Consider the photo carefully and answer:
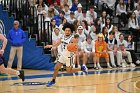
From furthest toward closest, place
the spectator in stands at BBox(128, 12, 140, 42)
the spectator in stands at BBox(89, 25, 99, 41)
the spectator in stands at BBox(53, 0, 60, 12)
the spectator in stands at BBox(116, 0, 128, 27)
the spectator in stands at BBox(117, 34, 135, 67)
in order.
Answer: the spectator in stands at BBox(116, 0, 128, 27) → the spectator in stands at BBox(128, 12, 140, 42) → the spectator in stands at BBox(53, 0, 60, 12) → the spectator in stands at BBox(117, 34, 135, 67) → the spectator in stands at BBox(89, 25, 99, 41)

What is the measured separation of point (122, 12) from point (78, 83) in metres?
7.87

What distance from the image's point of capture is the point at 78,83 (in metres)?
10.8

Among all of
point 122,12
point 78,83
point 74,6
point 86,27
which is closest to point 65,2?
point 74,6

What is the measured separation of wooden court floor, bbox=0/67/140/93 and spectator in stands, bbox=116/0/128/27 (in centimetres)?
497

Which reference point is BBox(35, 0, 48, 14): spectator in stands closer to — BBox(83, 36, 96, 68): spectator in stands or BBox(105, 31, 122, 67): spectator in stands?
BBox(83, 36, 96, 68): spectator in stands

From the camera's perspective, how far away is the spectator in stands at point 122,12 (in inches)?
698

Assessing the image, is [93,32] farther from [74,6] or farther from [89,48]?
[74,6]

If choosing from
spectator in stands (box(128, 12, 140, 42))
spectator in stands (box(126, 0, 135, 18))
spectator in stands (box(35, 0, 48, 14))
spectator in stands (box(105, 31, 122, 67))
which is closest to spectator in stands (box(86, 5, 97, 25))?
spectator in stands (box(105, 31, 122, 67))

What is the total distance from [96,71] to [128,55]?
2.40m

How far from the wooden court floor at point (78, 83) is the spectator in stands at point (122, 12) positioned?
4.97m

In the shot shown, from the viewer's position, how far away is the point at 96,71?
14016 millimetres

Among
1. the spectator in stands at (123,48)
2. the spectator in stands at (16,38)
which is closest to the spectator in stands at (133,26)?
the spectator in stands at (123,48)

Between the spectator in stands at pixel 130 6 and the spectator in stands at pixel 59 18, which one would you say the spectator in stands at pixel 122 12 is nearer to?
the spectator in stands at pixel 130 6

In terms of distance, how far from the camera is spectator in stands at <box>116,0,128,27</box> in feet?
58.1
